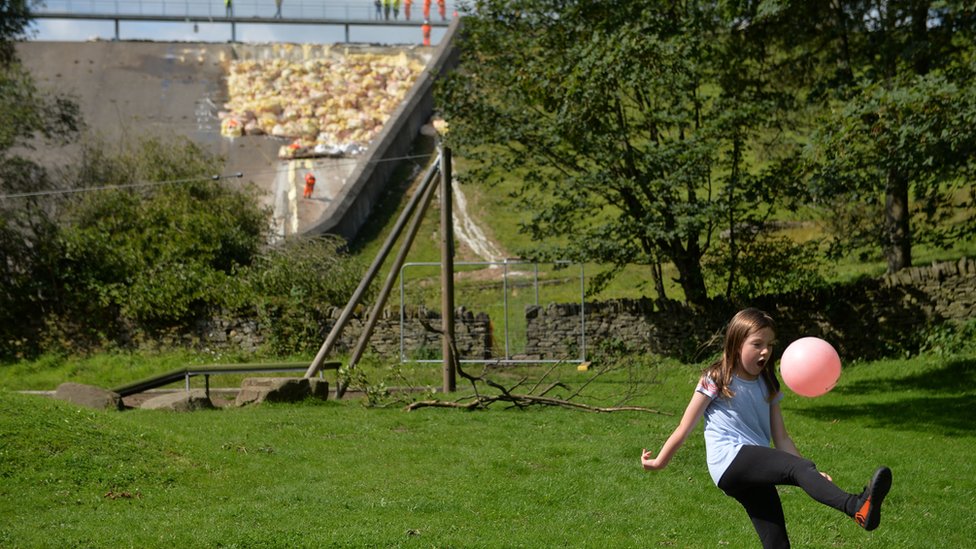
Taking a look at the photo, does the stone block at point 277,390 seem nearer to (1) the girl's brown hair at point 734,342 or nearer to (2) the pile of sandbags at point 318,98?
(1) the girl's brown hair at point 734,342

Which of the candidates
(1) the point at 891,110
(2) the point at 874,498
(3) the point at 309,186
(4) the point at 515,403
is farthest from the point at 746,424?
(3) the point at 309,186

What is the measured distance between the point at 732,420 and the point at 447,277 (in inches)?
518

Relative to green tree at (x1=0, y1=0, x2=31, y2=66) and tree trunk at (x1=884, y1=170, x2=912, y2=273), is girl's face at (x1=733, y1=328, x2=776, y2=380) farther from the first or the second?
green tree at (x1=0, y1=0, x2=31, y2=66)

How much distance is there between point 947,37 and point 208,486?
49.6 feet

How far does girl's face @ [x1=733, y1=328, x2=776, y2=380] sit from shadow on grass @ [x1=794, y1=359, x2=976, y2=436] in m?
9.39

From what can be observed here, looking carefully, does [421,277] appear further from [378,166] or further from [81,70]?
[81,70]

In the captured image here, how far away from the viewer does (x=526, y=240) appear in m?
34.5

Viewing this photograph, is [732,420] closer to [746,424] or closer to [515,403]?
[746,424]

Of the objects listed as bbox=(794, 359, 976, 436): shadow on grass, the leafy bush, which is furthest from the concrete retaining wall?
bbox=(794, 359, 976, 436): shadow on grass

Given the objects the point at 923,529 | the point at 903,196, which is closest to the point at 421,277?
the point at 903,196

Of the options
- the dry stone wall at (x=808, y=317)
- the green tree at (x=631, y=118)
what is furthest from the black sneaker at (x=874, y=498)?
the green tree at (x=631, y=118)

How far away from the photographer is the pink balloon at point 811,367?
548 centimetres

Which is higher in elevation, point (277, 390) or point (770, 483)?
point (770, 483)

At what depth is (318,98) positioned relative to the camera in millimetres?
49625
